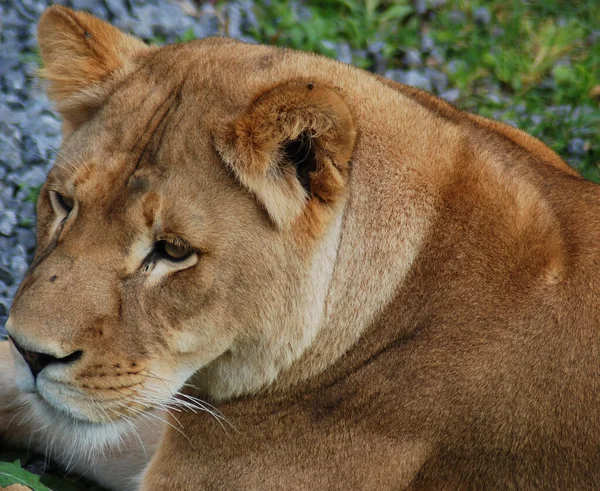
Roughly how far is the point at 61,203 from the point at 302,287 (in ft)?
2.79

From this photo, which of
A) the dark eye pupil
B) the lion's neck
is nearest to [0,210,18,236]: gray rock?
the dark eye pupil

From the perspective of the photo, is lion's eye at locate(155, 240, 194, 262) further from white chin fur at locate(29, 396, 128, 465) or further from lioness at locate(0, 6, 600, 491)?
white chin fur at locate(29, 396, 128, 465)

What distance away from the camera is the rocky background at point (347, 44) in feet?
18.1

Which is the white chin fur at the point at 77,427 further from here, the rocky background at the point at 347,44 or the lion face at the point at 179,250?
the rocky background at the point at 347,44

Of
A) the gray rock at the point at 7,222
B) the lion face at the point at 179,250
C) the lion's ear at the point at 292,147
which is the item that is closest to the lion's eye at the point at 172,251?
the lion face at the point at 179,250

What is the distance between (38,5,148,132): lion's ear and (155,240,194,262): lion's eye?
0.69m

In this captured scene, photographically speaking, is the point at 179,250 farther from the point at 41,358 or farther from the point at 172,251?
the point at 41,358

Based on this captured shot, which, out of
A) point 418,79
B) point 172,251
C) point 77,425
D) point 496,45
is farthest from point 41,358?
point 496,45

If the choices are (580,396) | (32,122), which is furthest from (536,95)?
(580,396)

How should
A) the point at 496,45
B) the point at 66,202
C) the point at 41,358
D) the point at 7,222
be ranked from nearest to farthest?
the point at 41,358
the point at 66,202
the point at 7,222
the point at 496,45

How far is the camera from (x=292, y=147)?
2934 millimetres

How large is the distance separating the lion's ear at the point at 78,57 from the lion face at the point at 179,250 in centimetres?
27

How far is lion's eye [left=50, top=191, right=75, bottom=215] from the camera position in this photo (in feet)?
10.3

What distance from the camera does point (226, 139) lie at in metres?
2.95
